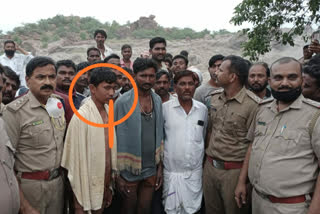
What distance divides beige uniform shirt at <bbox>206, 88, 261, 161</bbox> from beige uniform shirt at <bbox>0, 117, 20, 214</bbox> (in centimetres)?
225

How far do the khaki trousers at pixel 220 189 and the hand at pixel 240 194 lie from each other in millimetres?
135

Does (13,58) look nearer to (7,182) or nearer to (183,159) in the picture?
(183,159)

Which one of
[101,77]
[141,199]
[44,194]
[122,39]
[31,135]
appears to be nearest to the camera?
[31,135]

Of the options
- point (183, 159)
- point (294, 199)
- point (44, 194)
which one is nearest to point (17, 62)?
point (44, 194)

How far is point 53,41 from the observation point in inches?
1099

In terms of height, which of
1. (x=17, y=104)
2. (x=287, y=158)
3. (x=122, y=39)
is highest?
(x=122, y=39)

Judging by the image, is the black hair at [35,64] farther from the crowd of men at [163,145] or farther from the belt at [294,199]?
the belt at [294,199]

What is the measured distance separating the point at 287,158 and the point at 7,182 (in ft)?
8.17

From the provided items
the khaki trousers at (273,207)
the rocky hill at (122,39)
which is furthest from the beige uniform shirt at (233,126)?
the rocky hill at (122,39)

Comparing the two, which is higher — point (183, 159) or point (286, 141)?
point (286, 141)

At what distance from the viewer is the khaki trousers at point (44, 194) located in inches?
109

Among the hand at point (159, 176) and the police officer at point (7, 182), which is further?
the hand at point (159, 176)

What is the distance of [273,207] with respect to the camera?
2.65 metres

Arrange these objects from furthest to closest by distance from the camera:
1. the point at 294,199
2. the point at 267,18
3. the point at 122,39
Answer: the point at 122,39 → the point at 267,18 → the point at 294,199
